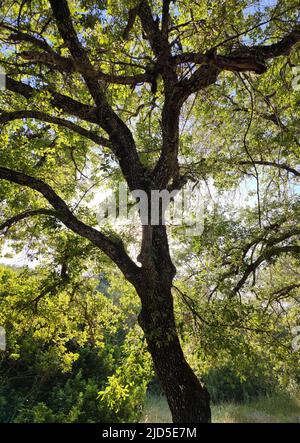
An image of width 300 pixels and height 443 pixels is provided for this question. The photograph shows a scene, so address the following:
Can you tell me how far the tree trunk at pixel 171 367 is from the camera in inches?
175

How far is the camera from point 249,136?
7738mm

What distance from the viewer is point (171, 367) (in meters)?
4.57

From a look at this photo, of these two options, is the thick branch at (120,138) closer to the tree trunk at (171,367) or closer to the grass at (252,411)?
the tree trunk at (171,367)

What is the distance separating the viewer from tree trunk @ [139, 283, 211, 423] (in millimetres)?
4453

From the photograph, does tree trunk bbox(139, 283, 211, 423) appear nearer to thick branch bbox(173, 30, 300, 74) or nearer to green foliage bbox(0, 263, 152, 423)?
green foliage bbox(0, 263, 152, 423)

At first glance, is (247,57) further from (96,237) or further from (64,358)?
(64,358)

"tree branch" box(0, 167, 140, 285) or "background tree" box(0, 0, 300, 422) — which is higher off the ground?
"background tree" box(0, 0, 300, 422)

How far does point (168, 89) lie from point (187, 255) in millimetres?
3723

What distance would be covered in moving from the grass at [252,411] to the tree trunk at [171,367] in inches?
265

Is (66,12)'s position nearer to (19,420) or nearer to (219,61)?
(219,61)

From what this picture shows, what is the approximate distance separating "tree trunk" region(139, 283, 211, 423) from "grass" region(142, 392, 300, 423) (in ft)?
22.1
